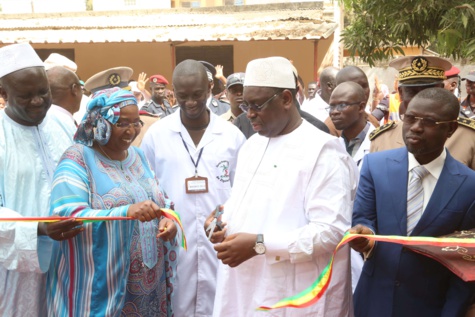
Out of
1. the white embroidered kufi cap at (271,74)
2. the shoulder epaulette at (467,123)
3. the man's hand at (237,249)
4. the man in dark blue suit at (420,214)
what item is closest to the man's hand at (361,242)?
the man in dark blue suit at (420,214)

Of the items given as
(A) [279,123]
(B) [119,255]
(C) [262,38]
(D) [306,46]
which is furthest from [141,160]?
(D) [306,46]

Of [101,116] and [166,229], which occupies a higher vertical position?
[101,116]

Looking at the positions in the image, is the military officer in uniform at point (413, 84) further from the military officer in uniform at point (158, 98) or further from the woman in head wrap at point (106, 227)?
the military officer in uniform at point (158, 98)

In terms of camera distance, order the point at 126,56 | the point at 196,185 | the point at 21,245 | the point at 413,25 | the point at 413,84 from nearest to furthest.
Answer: the point at 21,245 < the point at 413,84 < the point at 196,185 < the point at 413,25 < the point at 126,56

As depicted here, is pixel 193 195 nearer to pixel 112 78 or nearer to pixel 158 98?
pixel 112 78

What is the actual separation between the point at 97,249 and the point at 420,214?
6.37ft

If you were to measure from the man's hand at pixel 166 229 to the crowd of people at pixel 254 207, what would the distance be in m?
0.01

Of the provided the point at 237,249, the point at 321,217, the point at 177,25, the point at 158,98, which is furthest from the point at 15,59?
the point at 177,25

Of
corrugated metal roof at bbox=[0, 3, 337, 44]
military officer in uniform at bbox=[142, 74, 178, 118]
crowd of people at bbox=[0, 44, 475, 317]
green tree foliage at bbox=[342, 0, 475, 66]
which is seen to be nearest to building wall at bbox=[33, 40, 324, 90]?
corrugated metal roof at bbox=[0, 3, 337, 44]

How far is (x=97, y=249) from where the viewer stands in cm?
377

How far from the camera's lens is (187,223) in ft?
15.4

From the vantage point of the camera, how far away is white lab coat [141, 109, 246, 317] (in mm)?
4668

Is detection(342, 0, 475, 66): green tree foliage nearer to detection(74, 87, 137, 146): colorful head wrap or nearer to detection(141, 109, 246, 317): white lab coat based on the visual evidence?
detection(141, 109, 246, 317): white lab coat

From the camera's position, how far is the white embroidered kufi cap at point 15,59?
3.96 m
